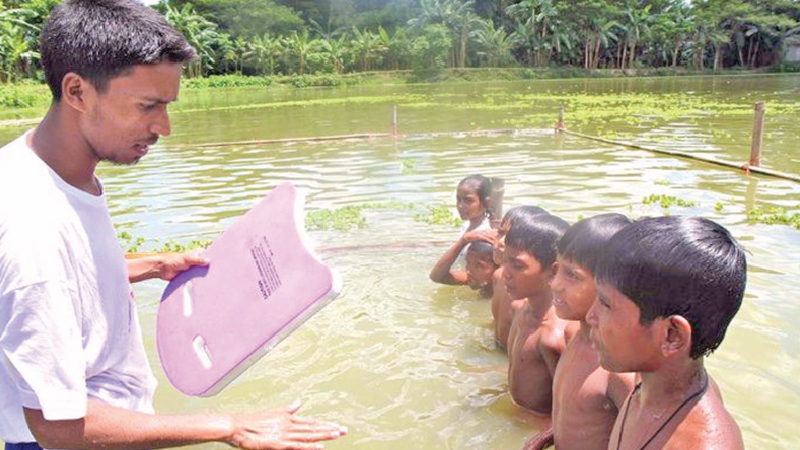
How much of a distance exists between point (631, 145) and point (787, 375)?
29.8 ft

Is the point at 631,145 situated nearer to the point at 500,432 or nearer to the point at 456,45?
the point at 500,432

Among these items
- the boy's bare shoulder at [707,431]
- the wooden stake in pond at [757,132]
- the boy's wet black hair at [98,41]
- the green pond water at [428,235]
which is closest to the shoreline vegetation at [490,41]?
the green pond water at [428,235]

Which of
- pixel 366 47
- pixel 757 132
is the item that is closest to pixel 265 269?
pixel 757 132

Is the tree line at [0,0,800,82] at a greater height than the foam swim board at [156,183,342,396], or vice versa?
the tree line at [0,0,800,82]

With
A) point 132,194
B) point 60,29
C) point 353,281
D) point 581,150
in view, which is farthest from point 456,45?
point 60,29

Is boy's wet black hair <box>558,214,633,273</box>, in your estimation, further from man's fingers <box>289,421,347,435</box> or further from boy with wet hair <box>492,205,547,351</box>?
man's fingers <box>289,421,347,435</box>

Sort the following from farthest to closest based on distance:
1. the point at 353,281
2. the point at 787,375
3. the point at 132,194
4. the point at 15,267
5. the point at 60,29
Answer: the point at 132,194 < the point at 353,281 < the point at 787,375 < the point at 60,29 < the point at 15,267

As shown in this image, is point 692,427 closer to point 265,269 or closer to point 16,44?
point 265,269

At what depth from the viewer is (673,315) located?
1.73m

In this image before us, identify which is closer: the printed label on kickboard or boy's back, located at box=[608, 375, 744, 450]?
boy's back, located at box=[608, 375, 744, 450]

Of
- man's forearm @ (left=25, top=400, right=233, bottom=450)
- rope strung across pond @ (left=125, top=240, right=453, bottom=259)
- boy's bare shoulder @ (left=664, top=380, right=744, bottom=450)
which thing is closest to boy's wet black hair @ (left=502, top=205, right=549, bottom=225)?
boy's bare shoulder @ (left=664, top=380, right=744, bottom=450)

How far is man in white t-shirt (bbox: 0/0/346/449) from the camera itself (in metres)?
1.54

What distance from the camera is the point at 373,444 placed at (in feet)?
11.4

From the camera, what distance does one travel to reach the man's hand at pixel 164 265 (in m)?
2.56
